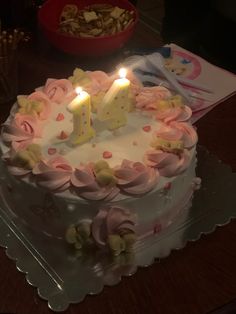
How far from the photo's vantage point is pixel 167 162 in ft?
4.12

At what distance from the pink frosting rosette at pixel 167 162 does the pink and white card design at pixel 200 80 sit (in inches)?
17.1

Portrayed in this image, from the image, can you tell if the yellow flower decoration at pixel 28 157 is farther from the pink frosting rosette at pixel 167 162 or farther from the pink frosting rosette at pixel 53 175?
the pink frosting rosette at pixel 167 162

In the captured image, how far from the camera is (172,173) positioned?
1.25m

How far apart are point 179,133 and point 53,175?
0.32 meters

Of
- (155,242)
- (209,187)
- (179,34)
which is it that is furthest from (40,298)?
(179,34)

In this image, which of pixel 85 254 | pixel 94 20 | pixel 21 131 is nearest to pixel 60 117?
pixel 21 131

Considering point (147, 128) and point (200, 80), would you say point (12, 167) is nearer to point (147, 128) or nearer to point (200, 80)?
point (147, 128)

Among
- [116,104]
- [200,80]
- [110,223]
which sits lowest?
[200,80]

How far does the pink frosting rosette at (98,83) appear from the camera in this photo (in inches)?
58.5

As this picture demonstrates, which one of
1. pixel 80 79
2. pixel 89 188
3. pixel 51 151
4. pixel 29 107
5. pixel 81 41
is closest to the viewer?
pixel 89 188

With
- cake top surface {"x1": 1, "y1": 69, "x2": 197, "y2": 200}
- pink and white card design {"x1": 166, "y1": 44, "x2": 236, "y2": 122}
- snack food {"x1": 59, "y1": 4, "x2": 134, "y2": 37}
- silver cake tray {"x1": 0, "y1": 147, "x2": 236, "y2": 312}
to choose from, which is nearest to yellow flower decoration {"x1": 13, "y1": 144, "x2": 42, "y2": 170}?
cake top surface {"x1": 1, "y1": 69, "x2": 197, "y2": 200}

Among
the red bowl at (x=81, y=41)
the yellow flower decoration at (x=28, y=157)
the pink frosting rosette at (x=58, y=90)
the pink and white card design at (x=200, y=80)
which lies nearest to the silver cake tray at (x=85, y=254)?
the yellow flower decoration at (x=28, y=157)

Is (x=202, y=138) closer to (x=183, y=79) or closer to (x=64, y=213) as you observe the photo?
(x=183, y=79)

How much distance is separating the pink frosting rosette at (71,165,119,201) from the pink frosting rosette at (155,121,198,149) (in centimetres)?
21
